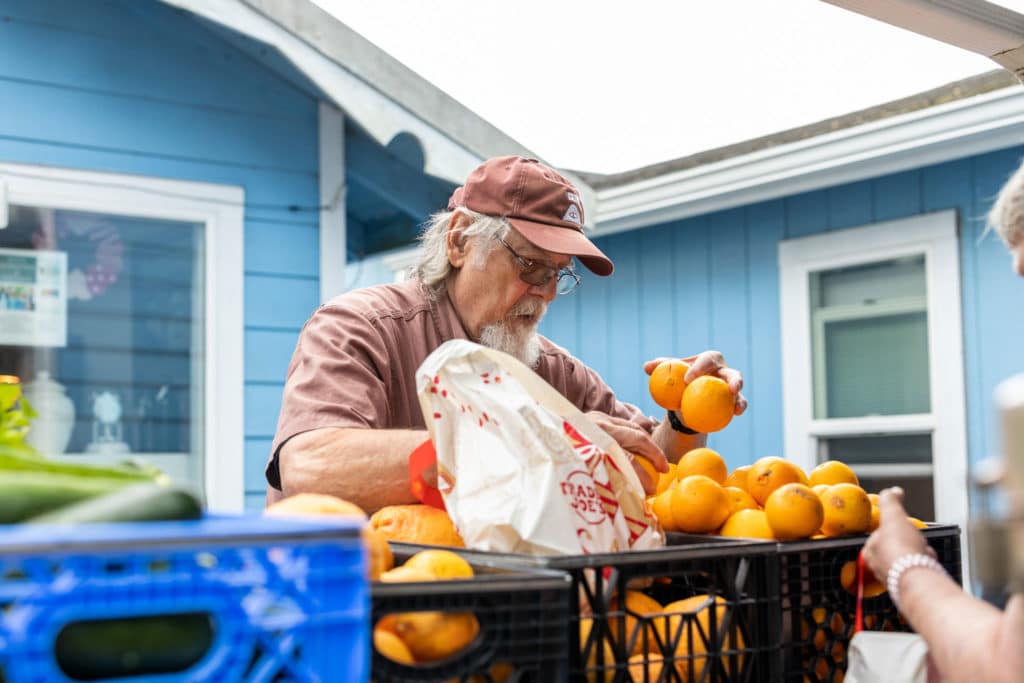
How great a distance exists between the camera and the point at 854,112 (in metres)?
4.44

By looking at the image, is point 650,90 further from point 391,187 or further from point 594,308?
point 594,308

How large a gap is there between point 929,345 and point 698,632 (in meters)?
3.57

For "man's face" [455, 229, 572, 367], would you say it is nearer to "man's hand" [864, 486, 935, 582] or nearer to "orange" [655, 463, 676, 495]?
"orange" [655, 463, 676, 495]

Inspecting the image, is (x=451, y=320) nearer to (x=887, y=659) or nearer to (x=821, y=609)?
(x=821, y=609)

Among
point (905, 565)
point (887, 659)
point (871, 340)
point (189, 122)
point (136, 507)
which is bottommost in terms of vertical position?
point (887, 659)

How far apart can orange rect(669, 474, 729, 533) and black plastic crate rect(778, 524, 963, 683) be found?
0.60ft

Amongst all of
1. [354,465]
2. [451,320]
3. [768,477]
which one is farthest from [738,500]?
[451,320]

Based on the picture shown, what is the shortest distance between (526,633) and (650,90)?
11.1ft

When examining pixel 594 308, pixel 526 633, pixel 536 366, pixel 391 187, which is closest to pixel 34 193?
pixel 391 187

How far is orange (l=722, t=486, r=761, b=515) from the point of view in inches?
64.7

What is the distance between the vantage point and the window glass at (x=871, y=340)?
462 cm

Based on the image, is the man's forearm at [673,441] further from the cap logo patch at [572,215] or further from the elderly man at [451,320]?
the cap logo patch at [572,215]

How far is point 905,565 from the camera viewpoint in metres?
1.22

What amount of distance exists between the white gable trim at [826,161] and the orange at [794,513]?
118 inches
